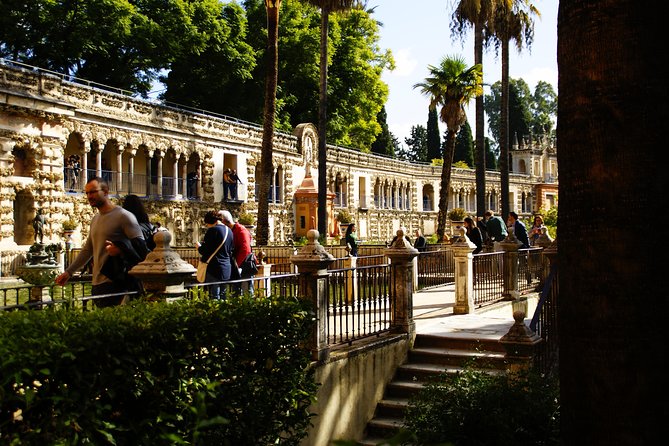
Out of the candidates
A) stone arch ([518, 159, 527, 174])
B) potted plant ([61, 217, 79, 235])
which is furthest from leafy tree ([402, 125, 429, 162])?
potted plant ([61, 217, 79, 235])

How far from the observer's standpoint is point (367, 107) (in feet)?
172

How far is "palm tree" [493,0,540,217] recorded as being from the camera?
32.4 metres

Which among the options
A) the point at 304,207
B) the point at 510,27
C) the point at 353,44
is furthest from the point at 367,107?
the point at 510,27

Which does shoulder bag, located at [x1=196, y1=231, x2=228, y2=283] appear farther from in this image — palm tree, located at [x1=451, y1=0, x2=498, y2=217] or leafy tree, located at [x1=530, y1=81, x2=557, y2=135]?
leafy tree, located at [x1=530, y1=81, x2=557, y2=135]

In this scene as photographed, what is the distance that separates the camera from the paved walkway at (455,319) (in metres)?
10.9

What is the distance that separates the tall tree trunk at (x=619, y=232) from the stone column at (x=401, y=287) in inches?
244

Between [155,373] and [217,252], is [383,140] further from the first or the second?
[155,373]

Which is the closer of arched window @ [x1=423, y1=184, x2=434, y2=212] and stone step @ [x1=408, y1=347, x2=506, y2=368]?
stone step @ [x1=408, y1=347, x2=506, y2=368]

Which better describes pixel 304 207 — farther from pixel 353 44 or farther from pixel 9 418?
pixel 9 418

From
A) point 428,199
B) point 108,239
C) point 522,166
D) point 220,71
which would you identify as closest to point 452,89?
point 220,71

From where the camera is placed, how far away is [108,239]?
724 centimetres

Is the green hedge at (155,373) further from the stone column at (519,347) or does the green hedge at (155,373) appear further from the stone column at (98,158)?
the stone column at (98,158)

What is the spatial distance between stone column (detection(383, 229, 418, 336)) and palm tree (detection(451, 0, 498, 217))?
21.3 meters

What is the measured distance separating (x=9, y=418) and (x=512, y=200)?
72.9 meters
